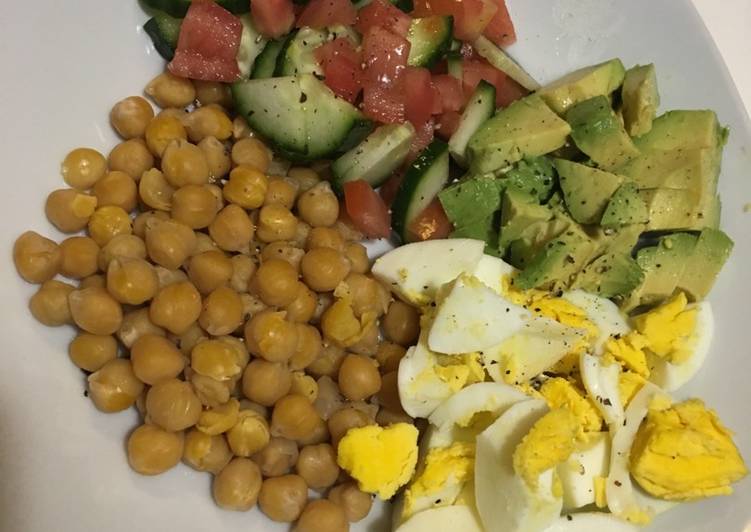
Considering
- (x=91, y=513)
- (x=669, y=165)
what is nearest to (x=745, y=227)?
(x=669, y=165)

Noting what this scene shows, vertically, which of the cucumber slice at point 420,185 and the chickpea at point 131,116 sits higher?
the chickpea at point 131,116

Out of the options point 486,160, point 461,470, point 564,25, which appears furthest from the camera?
point 564,25

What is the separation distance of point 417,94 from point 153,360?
2.84 ft

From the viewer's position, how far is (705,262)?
190 centimetres

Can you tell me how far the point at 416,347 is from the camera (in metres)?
1.74

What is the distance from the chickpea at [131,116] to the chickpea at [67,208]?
198mm

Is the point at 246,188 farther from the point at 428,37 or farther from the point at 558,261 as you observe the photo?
the point at 558,261

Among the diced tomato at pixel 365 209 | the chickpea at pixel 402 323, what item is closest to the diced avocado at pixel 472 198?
the diced tomato at pixel 365 209

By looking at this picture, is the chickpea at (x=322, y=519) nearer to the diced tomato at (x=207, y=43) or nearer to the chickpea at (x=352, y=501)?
the chickpea at (x=352, y=501)

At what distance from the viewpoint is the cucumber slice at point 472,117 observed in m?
1.93

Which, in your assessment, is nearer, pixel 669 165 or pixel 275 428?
pixel 275 428

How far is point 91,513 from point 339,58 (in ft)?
3.69

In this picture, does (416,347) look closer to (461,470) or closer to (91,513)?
(461,470)

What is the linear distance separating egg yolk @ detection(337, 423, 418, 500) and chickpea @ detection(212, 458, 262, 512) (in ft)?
0.64
